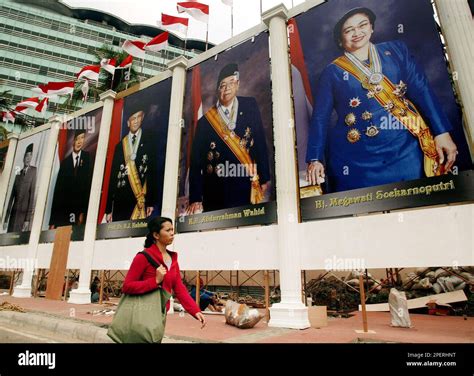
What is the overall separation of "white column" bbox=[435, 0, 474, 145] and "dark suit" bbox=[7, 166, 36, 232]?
21.5 meters

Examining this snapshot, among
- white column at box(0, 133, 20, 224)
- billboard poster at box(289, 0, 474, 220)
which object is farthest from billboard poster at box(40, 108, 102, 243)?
billboard poster at box(289, 0, 474, 220)

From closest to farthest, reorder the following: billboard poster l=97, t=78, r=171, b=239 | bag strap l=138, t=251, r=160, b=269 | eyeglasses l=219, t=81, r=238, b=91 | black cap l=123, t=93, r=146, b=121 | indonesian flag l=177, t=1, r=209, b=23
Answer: bag strap l=138, t=251, r=160, b=269 → eyeglasses l=219, t=81, r=238, b=91 → indonesian flag l=177, t=1, r=209, b=23 → billboard poster l=97, t=78, r=171, b=239 → black cap l=123, t=93, r=146, b=121

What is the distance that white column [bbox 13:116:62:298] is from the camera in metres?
17.5

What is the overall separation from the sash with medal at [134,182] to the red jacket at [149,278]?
425 inches

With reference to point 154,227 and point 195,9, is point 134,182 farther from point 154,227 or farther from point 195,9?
point 154,227

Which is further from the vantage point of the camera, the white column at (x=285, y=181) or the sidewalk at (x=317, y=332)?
the white column at (x=285, y=181)

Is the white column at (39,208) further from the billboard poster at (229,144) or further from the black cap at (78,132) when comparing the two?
the billboard poster at (229,144)

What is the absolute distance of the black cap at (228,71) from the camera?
467 inches

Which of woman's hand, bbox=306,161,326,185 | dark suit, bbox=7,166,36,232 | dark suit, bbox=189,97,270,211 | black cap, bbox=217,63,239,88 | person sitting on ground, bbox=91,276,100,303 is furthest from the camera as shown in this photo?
dark suit, bbox=7,166,36,232

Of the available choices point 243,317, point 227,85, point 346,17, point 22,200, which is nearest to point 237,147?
point 227,85

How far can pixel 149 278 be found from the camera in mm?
2611

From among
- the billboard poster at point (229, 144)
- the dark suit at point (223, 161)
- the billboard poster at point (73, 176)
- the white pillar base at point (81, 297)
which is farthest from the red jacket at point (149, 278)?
the billboard poster at point (73, 176)

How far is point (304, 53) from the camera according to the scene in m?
10.2

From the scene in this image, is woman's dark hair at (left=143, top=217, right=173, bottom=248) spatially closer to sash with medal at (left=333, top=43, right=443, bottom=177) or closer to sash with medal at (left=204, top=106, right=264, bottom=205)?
sash with medal at (left=333, top=43, right=443, bottom=177)
